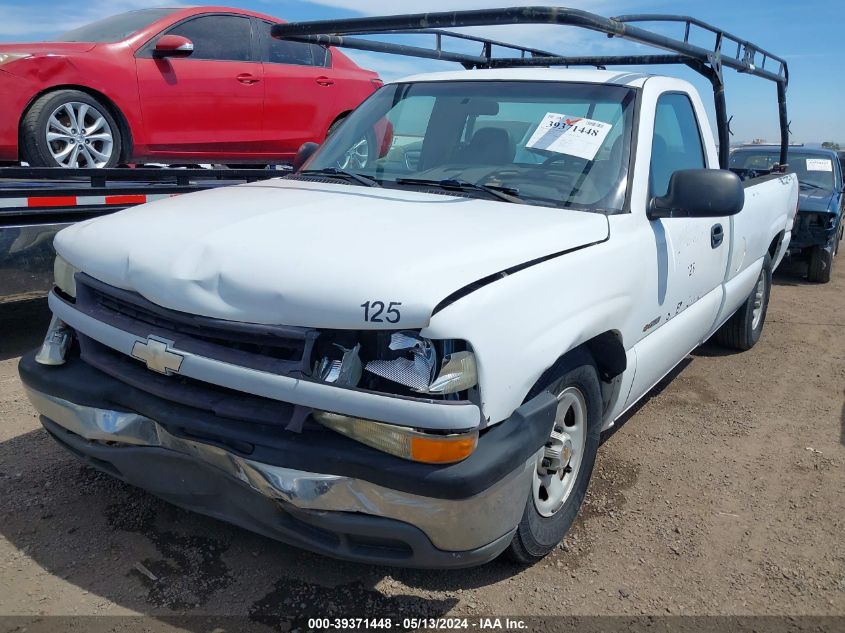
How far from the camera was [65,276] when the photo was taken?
9.31 feet

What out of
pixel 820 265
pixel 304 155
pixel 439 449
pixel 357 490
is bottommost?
pixel 820 265

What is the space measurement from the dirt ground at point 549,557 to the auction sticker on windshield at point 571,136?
1.56 meters

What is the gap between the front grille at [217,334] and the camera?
83.6 inches

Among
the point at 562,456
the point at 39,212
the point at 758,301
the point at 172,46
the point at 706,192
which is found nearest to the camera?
the point at 562,456

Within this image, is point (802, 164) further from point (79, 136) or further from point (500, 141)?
point (79, 136)

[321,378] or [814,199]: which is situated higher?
[321,378]

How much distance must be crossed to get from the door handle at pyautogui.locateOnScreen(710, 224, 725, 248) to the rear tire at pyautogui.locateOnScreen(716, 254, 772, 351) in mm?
1534

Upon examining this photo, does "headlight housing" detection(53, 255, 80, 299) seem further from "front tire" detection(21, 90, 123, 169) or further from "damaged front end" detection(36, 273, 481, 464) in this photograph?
"front tire" detection(21, 90, 123, 169)

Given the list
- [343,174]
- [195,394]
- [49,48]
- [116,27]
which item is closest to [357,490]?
[195,394]

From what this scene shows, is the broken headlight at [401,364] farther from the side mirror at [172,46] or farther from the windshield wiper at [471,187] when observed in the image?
the side mirror at [172,46]

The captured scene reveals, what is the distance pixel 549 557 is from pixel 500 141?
185 cm

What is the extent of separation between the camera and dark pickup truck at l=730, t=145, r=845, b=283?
29.5 feet

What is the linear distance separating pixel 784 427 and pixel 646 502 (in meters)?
1.47

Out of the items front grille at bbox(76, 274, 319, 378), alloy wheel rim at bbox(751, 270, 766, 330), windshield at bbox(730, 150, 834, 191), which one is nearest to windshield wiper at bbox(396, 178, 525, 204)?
front grille at bbox(76, 274, 319, 378)
